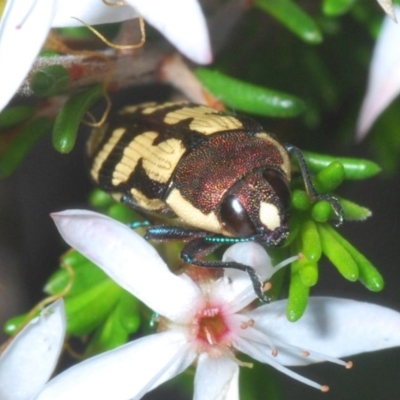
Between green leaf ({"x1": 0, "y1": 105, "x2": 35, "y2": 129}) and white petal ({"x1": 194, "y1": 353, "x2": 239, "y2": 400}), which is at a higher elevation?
green leaf ({"x1": 0, "y1": 105, "x2": 35, "y2": 129})

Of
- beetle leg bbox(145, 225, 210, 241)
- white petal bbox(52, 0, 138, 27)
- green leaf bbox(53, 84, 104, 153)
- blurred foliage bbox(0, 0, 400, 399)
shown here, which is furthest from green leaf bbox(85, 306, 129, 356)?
white petal bbox(52, 0, 138, 27)

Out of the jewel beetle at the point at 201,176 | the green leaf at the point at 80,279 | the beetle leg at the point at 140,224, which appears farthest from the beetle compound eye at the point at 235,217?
the green leaf at the point at 80,279

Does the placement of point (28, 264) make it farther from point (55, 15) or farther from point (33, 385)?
point (55, 15)

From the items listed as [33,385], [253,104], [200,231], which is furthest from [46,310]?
[253,104]

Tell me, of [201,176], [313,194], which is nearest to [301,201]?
[313,194]

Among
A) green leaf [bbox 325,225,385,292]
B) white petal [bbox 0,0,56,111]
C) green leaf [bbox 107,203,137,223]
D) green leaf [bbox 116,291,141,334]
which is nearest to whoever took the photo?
white petal [bbox 0,0,56,111]

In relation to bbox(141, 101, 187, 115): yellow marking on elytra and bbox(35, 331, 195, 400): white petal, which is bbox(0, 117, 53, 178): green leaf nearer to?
bbox(141, 101, 187, 115): yellow marking on elytra
